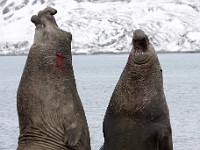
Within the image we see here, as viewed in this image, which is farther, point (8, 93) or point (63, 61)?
point (8, 93)

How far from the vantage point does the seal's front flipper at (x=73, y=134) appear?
26.4ft

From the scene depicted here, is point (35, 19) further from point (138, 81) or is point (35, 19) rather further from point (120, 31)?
point (120, 31)

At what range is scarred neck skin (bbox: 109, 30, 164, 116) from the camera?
8.27m

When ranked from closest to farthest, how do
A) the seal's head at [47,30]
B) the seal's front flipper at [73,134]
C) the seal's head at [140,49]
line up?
the seal's front flipper at [73,134], the seal's head at [140,49], the seal's head at [47,30]

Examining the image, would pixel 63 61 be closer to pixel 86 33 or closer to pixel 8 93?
pixel 8 93

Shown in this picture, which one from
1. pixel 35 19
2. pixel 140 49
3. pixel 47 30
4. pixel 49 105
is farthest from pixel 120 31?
pixel 49 105

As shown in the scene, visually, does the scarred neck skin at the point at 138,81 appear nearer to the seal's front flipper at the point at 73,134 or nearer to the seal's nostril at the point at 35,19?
the seal's front flipper at the point at 73,134

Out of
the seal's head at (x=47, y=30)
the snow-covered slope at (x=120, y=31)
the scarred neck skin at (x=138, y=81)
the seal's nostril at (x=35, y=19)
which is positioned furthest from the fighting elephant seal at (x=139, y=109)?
the snow-covered slope at (x=120, y=31)

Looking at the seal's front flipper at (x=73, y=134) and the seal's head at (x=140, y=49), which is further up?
the seal's head at (x=140, y=49)

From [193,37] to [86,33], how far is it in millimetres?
25479

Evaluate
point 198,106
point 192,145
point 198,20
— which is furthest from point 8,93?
point 198,20

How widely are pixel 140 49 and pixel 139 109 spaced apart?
0.69 m

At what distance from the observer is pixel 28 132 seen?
826 centimetres

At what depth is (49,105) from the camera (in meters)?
8.28
